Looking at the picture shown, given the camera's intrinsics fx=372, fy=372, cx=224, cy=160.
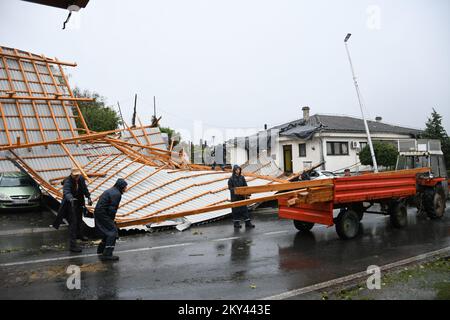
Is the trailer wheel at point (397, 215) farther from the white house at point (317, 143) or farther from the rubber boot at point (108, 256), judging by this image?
the white house at point (317, 143)

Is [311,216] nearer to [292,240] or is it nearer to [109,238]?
[292,240]

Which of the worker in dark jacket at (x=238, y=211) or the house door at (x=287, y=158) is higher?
the house door at (x=287, y=158)

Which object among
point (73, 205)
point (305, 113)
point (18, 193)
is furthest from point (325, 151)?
point (73, 205)

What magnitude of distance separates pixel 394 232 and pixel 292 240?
2.93 metres

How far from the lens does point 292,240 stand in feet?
29.4

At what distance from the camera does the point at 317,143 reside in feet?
92.6

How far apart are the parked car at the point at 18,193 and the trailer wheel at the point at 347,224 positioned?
460 inches

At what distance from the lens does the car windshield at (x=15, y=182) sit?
14991 millimetres

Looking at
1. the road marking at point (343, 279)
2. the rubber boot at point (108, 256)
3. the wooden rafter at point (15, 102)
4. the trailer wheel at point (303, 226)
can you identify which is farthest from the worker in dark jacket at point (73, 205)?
the wooden rafter at point (15, 102)

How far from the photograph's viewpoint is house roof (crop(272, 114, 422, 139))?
28328 millimetres

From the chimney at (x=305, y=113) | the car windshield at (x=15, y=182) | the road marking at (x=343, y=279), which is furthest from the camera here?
the chimney at (x=305, y=113)

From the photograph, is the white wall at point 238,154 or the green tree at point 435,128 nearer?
the green tree at point 435,128

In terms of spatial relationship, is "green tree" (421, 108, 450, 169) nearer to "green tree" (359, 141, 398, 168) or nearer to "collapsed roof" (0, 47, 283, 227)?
"green tree" (359, 141, 398, 168)

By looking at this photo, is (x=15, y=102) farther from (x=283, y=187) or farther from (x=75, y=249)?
(x=283, y=187)
